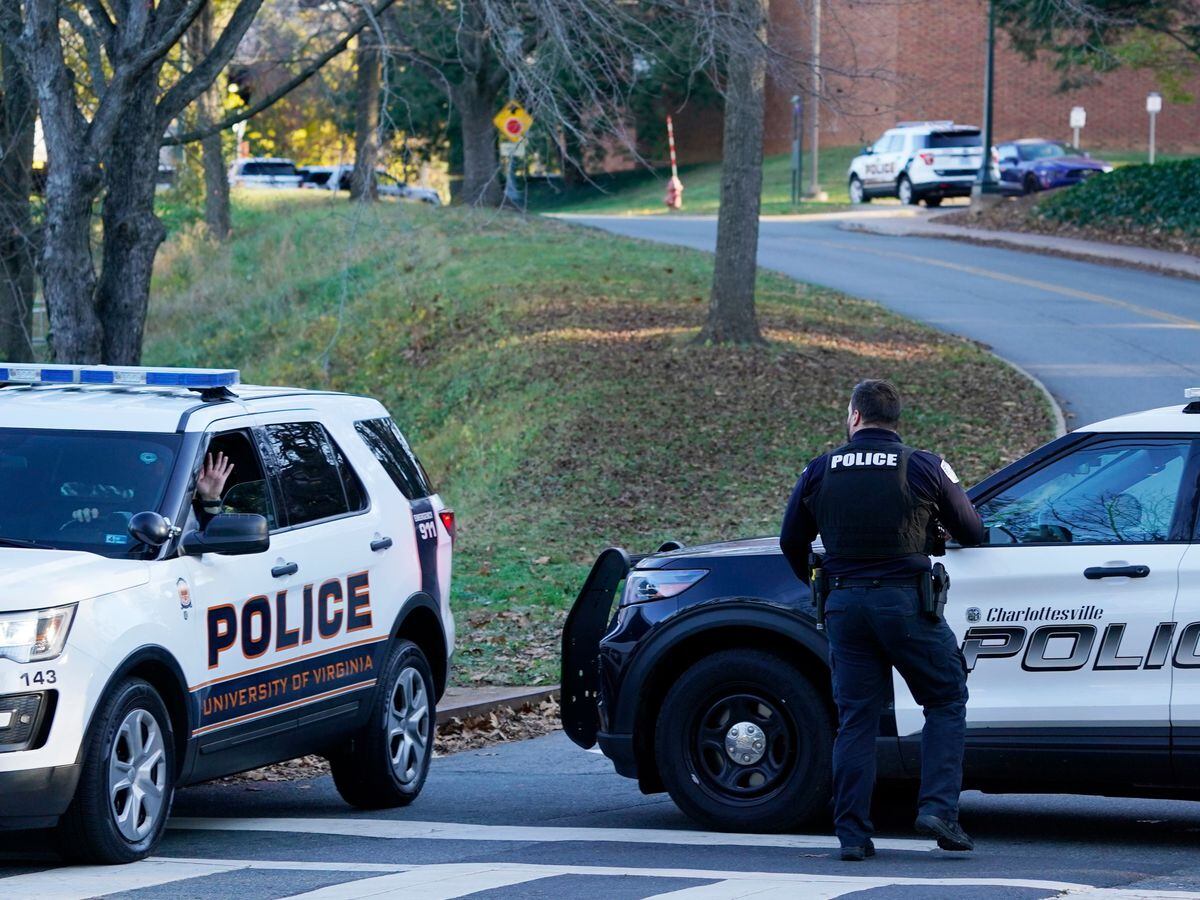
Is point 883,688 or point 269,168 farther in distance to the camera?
point 269,168

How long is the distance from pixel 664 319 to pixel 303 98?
29645mm

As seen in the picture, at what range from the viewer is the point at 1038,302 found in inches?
1054

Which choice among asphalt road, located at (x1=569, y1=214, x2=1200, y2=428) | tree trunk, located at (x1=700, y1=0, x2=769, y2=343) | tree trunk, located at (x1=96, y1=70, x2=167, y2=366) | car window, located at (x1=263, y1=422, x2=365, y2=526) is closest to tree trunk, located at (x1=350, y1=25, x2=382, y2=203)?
tree trunk, located at (x1=96, y1=70, x2=167, y2=366)

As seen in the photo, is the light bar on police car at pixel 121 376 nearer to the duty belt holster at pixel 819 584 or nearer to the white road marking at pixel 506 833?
the white road marking at pixel 506 833

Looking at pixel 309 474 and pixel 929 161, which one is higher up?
pixel 929 161

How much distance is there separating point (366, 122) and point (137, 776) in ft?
93.9

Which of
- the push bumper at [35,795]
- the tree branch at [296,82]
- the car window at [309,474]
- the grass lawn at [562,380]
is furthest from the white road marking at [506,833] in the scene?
the tree branch at [296,82]

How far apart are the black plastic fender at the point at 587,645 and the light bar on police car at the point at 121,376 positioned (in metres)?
1.82

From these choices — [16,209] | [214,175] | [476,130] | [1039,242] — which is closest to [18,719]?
[16,209]

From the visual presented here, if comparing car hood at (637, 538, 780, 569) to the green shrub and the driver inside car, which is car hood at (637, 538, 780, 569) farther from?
the green shrub

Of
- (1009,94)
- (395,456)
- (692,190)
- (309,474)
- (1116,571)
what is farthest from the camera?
(1009,94)

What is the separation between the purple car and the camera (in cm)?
4116

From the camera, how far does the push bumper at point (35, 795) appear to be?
19.9ft

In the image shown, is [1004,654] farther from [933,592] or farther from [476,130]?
[476,130]
